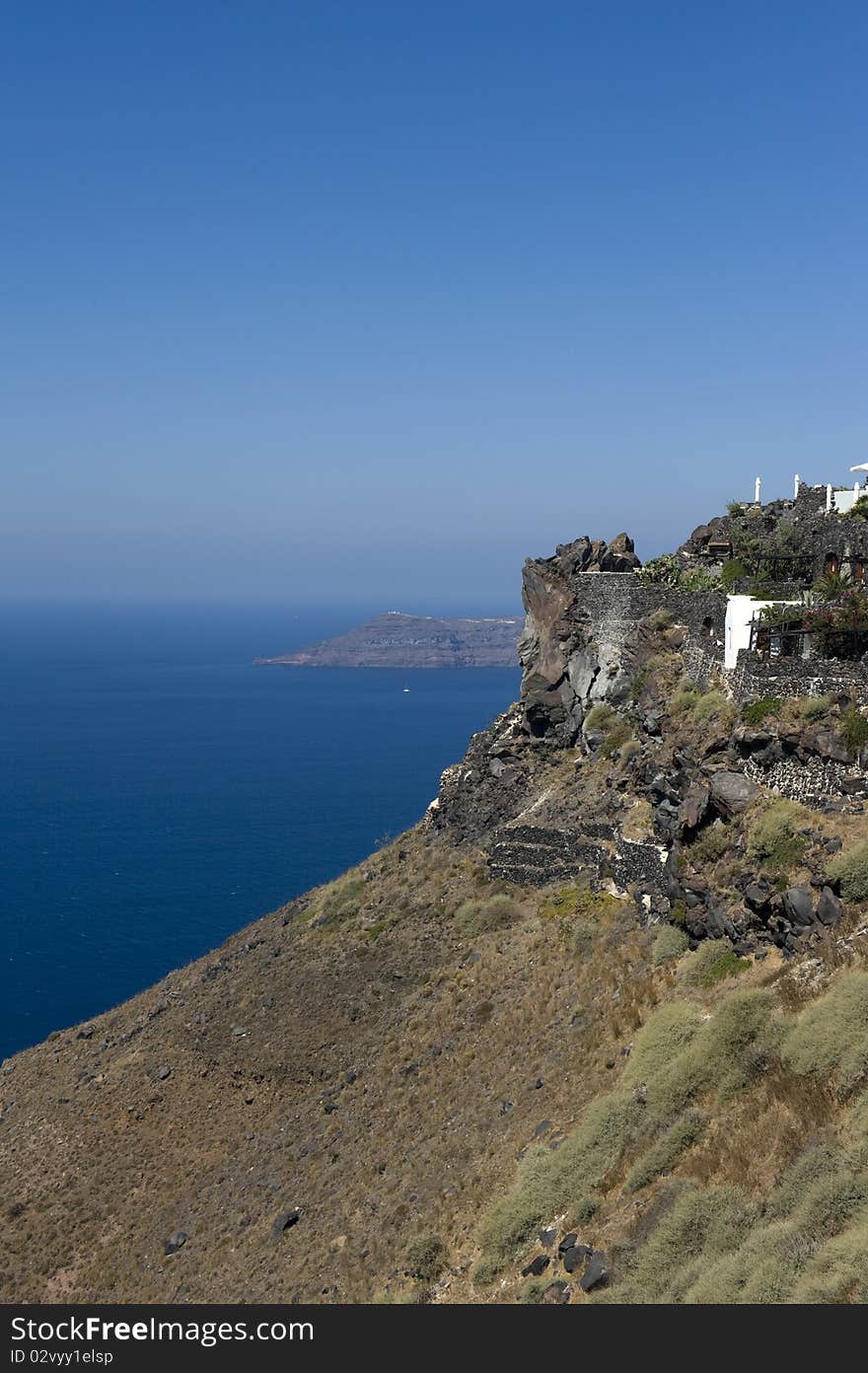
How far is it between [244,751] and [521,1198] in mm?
125612

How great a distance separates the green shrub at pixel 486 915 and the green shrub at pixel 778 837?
1176 centimetres

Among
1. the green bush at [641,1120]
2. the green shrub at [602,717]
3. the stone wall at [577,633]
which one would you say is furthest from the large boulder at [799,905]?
the green shrub at [602,717]

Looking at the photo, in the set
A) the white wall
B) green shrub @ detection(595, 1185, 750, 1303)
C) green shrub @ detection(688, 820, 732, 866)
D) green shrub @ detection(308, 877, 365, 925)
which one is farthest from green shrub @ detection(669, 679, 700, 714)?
green shrub @ detection(595, 1185, 750, 1303)

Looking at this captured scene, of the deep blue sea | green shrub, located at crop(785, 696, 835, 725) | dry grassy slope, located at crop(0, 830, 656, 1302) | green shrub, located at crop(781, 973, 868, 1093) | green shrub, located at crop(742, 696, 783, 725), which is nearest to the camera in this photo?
green shrub, located at crop(781, 973, 868, 1093)

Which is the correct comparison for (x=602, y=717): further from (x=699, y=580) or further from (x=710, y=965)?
(x=710, y=965)

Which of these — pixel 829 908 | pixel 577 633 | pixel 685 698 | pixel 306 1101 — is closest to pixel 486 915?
pixel 306 1101

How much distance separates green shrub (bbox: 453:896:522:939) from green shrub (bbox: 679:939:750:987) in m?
10.3

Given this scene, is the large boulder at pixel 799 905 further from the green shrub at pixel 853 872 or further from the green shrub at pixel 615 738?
the green shrub at pixel 615 738

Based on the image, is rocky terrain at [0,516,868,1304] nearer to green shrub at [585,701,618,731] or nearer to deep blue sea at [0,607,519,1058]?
green shrub at [585,701,618,731]

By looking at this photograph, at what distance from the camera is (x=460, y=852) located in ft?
132

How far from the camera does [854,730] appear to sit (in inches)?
977

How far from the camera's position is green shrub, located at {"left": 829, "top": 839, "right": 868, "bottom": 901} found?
2066 cm

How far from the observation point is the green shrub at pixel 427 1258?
66.4 feet

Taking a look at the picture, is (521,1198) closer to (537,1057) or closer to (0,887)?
(537,1057)
